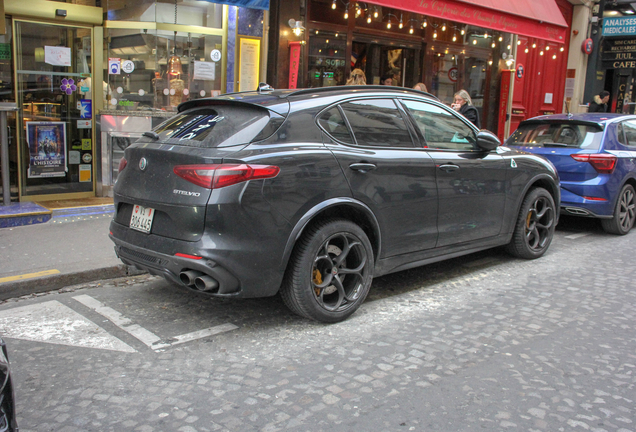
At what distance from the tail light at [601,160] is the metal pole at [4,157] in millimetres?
7350

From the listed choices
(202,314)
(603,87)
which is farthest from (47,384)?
(603,87)

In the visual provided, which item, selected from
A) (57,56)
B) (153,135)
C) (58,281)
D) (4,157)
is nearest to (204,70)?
(57,56)

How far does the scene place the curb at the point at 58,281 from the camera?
4.96 metres

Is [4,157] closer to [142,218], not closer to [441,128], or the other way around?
[142,218]

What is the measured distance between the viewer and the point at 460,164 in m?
5.39

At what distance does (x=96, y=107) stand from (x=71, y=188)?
4.13ft

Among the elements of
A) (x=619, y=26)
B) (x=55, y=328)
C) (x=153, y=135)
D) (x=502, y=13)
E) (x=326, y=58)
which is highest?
(x=619, y=26)

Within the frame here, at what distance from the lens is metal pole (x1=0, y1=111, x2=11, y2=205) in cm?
713

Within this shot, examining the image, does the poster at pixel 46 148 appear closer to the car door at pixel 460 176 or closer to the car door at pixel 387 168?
the car door at pixel 387 168

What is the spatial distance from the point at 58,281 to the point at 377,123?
3159 millimetres

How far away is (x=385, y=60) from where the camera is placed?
42.9 feet

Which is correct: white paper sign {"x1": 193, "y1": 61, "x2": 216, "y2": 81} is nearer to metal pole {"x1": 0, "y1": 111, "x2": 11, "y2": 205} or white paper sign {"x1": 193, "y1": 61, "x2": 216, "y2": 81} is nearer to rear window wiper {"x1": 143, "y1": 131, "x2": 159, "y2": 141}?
metal pole {"x1": 0, "y1": 111, "x2": 11, "y2": 205}

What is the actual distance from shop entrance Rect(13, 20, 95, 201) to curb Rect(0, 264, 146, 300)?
3.40 metres

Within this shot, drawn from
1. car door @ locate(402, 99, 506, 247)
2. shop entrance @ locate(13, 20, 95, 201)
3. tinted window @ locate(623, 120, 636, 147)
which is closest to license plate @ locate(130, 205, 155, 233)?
car door @ locate(402, 99, 506, 247)
